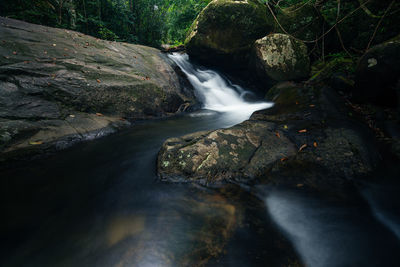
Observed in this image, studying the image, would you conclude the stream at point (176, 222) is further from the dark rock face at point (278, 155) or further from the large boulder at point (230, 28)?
the large boulder at point (230, 28)

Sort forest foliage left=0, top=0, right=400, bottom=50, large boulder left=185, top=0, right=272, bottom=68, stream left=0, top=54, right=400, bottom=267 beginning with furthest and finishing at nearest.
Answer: large boulder left=185, top=0, right=272, bottom=68 < forest foliage left=0, top=0, right=400, bottom=50 < stream left=0, top=54, right=400, bottom=267

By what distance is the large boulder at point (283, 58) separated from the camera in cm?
616

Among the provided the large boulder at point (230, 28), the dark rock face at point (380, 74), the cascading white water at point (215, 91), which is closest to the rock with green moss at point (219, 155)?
the dark rock face at point (380, 74)

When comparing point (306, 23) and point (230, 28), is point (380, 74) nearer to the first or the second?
point (306, 23)

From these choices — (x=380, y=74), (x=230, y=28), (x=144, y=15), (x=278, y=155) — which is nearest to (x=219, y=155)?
(x=278, y=155)

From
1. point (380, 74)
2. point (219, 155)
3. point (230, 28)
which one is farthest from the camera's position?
point (230, 28)

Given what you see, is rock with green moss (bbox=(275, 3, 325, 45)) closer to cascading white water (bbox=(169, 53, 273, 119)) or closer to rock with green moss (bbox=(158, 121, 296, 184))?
cascading white water (bbox=(169, 53, 273, 119))

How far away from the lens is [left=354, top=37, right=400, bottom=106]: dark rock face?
11.0ft

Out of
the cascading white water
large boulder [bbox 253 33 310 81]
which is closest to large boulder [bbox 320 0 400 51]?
large boulder [bbox 253 33 310 81]

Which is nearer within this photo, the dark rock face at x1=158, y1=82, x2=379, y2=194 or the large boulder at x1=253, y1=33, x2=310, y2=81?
the dark rock face at x1=158, y1=82, x2=379, y2=194

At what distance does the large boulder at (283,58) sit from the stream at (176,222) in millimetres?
4856

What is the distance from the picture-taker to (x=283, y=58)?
6.18 meters

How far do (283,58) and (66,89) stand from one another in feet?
21.2

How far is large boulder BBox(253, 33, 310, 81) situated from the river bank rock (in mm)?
3350
